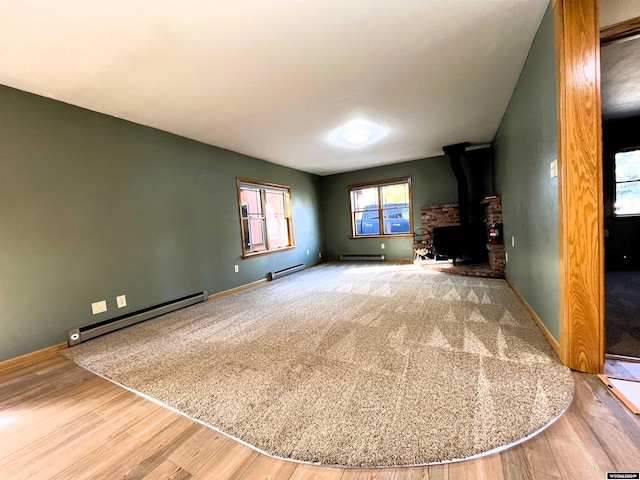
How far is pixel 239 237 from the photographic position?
462 cm

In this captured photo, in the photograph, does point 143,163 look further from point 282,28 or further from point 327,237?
point 327,237

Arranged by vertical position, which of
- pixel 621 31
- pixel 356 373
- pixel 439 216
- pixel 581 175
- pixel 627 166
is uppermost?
pixel 621 31

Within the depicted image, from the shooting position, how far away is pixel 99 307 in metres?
2.85

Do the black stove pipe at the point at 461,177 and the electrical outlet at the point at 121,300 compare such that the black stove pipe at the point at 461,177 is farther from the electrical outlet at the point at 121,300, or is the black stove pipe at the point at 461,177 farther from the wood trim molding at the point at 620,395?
the electrical outlet at the point at 121,300

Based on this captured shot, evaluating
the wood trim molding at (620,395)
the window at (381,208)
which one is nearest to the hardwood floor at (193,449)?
the wood trim molding at (620,395)

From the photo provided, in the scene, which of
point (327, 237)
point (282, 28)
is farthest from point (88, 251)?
point (327, 237)

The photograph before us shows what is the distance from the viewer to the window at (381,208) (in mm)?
6426

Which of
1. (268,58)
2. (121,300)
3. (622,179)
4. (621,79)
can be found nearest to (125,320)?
(121,300)

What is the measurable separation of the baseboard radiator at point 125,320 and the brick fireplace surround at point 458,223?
4.28 m

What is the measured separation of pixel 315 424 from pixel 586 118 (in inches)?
90.6

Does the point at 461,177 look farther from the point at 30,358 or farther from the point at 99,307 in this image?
the point at 30,358

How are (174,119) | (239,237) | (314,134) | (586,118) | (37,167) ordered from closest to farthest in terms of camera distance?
(586,118), (37,167), (174,119), (314,134), (239,237)

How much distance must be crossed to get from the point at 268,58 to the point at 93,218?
2.45m

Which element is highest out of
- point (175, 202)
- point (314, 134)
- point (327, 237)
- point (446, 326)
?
point (314, 134)
